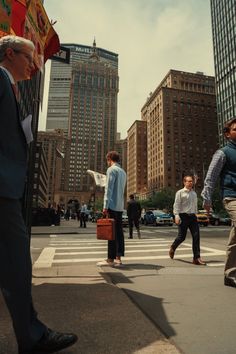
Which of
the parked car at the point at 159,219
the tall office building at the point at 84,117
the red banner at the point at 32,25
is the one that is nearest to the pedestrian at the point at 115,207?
the red banner at the point at 32,25

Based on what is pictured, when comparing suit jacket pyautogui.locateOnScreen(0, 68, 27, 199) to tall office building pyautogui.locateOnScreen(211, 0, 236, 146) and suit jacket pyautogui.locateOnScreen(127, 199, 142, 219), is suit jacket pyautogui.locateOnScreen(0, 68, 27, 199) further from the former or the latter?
tall office building pyautogui.locateOnScreen(211, 0, 236, 146)

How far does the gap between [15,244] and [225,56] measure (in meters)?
116

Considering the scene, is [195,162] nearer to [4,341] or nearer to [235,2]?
[235,2]

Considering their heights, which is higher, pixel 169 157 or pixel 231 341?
pixel 169 157

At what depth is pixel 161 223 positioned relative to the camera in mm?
29422

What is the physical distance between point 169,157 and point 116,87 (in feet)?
209

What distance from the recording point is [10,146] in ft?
6.58

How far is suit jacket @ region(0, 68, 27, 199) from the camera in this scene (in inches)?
76.4

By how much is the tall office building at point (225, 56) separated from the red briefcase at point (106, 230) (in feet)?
315

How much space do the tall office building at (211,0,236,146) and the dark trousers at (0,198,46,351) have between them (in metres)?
99.6

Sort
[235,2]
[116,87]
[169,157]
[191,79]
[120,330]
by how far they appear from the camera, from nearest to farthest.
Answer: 1. [120,330]
2. [235,2]
3. [169,157]
4. [191,79]
5. [116,87]

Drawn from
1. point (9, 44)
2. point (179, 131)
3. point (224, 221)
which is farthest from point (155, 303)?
point (179, 131)

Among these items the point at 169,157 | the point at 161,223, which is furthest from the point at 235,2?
the point at 161,223

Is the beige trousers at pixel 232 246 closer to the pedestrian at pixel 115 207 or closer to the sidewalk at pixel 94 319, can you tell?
the sidewalk at pixel 94 319
